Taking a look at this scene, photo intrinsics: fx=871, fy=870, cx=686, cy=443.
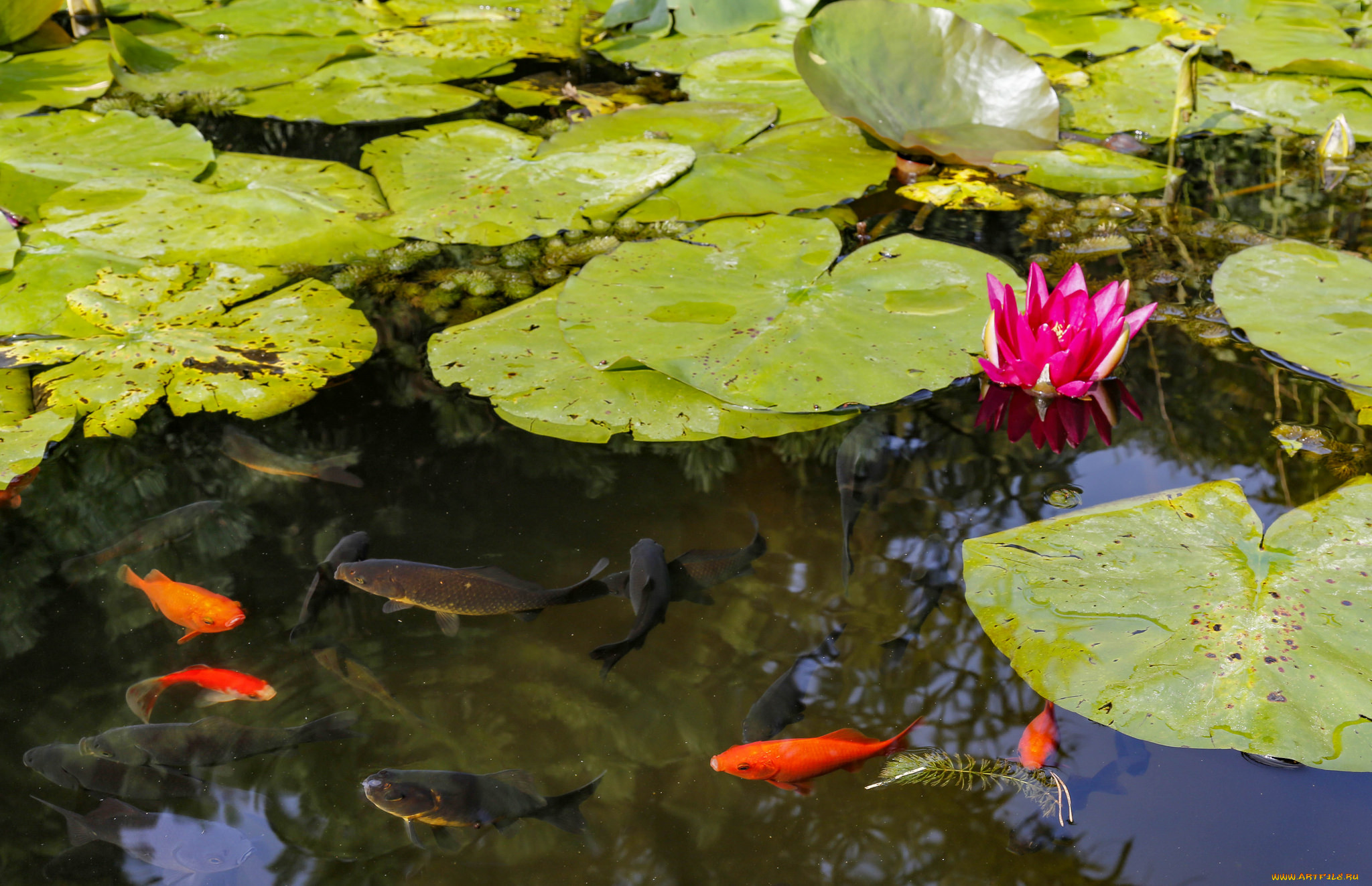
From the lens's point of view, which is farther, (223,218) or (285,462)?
(223,218)

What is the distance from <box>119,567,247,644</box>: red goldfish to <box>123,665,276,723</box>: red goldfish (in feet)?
0.34

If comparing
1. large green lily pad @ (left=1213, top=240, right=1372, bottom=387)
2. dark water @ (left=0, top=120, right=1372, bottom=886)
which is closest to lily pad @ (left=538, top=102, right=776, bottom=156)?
dark water @ (left=0, top=120, right=1372, bottom=886)

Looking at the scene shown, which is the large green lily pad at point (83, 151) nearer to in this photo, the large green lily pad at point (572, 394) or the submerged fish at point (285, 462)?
the submerged fish at point (285, 462)

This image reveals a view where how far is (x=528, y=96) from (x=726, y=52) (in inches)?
38.3

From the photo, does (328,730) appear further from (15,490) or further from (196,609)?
(15,490)

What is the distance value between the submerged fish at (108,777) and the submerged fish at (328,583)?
306 millimetres

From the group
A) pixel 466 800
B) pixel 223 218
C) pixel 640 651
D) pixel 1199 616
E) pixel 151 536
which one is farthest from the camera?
pixel 223 218

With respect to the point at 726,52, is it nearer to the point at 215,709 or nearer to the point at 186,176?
the point at 186,176

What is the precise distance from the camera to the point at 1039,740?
145cm

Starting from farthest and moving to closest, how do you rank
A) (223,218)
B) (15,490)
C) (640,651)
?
(223,218) → (15,490) → (640,651)

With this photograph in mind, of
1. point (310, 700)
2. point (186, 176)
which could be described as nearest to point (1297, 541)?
point (310, 700)

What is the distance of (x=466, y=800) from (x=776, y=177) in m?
2.32

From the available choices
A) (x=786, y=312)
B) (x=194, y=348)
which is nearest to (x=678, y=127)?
(x=786, y=312)

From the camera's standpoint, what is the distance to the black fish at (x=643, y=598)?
1.62 metres
